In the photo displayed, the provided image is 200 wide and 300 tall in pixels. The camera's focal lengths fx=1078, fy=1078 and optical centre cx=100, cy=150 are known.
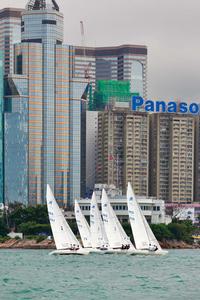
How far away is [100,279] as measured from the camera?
296 ft

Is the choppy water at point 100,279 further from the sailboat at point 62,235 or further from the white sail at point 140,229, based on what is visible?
the sailboat at point 62,235

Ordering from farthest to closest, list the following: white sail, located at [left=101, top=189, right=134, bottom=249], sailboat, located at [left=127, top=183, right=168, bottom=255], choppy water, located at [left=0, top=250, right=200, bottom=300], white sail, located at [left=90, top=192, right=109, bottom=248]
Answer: white sail, located at [left=90, top=192, right=109, bottom=248]
white sail, located at [left=101, top=189, right=134, bottom=249]
sailboat, located at [left=127, top=183, right=168, bottom=255]
choppy water, located at [left=0, top=250, right=200, bottom=300]

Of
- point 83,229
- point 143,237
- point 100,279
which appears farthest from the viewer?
point 83,229

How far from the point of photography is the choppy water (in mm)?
76375

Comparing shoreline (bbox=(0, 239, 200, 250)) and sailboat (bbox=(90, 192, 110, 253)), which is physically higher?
sailboat (bbox=(90, 192, 110, 253))

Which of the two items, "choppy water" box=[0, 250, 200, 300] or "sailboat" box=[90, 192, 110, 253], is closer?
"choppy water" box=[0, 250, 200, 300]

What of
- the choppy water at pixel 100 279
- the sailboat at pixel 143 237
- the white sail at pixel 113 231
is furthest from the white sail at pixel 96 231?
the choppy water at pixel 100 279

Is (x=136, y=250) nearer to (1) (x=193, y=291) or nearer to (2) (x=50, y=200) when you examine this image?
(2) (x=50, y=200)

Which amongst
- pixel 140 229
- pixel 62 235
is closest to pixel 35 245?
pixel 62 235

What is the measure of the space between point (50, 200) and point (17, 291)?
181 ft

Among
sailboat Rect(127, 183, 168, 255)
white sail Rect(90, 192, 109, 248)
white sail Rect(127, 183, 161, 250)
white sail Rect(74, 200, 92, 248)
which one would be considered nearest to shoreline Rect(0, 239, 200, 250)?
white sail Rect(74, 200, 92, 248)

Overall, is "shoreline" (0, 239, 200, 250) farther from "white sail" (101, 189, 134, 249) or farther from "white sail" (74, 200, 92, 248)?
"white sail" (101, 189, 134, 249)

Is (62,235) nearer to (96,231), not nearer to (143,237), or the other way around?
(143,237)

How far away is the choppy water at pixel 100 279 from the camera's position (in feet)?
251
